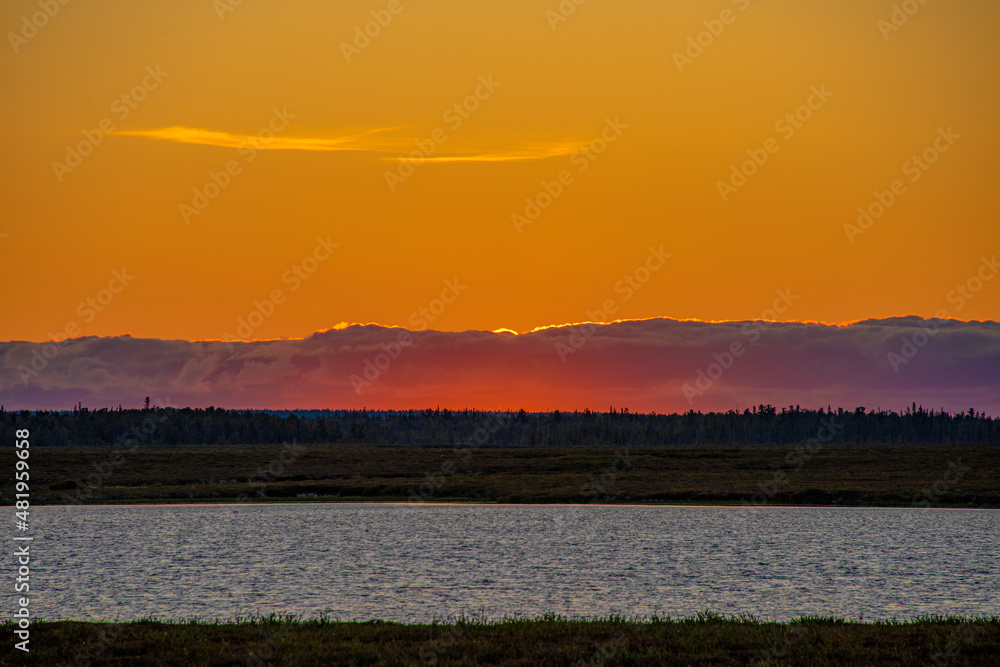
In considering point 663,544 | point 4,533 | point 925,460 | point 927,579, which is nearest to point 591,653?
point 927,579

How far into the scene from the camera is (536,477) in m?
135

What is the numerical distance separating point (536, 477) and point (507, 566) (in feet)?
288

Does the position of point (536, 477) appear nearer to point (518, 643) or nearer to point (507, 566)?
point (507, 566)

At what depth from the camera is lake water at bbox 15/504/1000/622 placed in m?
35.5

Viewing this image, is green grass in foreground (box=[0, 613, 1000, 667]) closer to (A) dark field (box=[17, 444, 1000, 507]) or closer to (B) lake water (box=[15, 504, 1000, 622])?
(B) lake water (box=[15, 504, 1000, 622])

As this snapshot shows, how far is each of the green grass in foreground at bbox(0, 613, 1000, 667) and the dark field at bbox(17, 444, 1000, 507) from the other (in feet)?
254

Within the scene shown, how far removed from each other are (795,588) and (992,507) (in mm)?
66392

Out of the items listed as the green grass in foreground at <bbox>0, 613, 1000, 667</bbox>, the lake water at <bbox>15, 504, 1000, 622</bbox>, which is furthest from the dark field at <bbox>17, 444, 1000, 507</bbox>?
the green grass in foreground at <bbox>0, 613, 1000, 667</bbox>

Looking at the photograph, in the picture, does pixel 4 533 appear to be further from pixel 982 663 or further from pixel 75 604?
pixel 982 663

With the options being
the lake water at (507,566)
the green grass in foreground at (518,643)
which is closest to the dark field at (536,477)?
the lake water at (507,566)

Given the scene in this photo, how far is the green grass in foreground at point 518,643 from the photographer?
2500 centimetres

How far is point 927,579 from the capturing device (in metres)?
42.9

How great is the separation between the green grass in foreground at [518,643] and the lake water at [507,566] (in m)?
4.17

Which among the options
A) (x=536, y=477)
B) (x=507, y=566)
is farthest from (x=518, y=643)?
(x=536, y=477)
